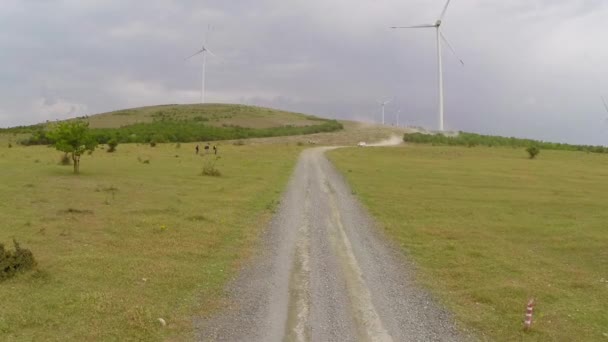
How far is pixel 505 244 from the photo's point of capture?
23.3 meters

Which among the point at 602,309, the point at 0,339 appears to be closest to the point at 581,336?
the point at 602,309

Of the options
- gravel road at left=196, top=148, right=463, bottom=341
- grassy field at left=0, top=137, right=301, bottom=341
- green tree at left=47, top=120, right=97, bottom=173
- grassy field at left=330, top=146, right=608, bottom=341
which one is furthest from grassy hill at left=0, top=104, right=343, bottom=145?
gravel road at left=196, top=148, right=463, bottom=341

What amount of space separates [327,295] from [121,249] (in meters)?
8.46

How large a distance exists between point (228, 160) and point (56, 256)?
49.0 m

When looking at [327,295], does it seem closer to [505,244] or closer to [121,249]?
[121,249]

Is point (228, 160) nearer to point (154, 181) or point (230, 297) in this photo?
point (154, 181)

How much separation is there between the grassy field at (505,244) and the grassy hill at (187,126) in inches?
2953

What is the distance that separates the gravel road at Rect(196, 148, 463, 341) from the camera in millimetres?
12711

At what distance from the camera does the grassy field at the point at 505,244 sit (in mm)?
14219

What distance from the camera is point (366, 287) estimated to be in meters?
16.3

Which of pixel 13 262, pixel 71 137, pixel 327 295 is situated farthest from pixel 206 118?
pixel 327 295

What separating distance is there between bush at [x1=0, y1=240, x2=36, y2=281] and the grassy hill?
3530 inches

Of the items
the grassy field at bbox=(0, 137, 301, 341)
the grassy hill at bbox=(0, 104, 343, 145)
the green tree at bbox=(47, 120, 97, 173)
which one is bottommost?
the grassy field at bbox=(0, 137, 301, 341)

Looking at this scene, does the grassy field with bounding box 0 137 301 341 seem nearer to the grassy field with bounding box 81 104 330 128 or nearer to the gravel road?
the gravel road
